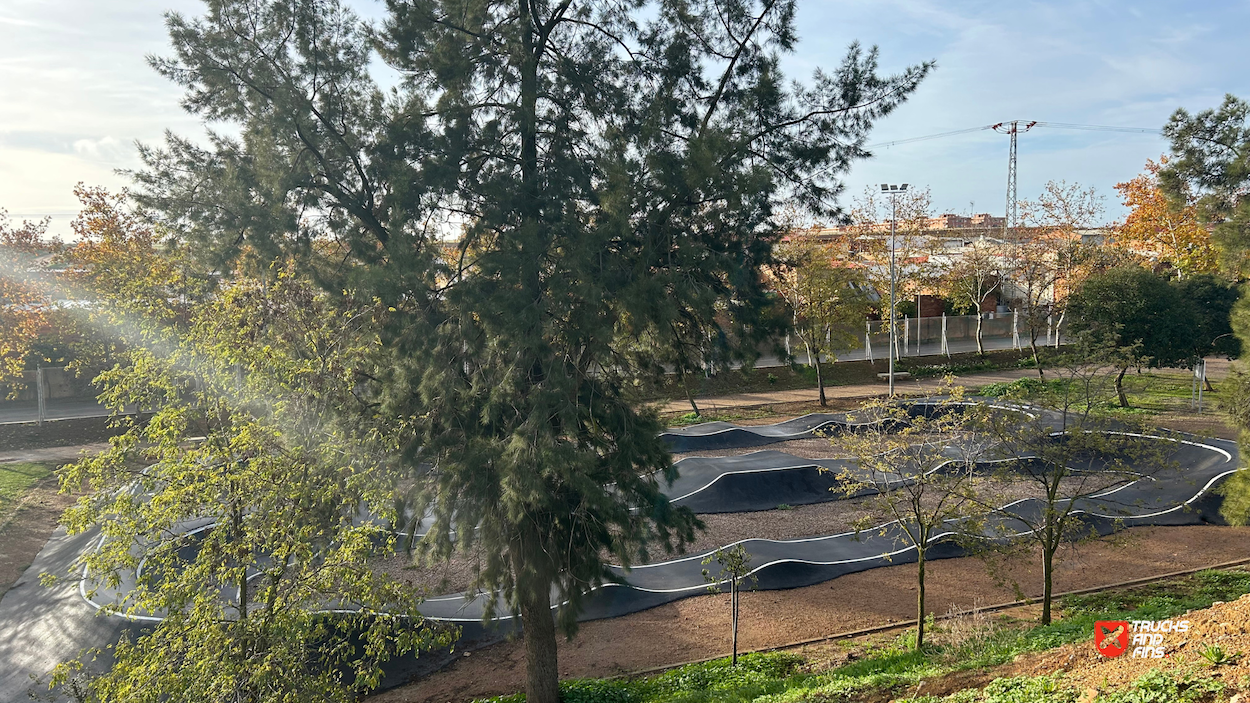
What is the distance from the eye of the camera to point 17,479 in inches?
826

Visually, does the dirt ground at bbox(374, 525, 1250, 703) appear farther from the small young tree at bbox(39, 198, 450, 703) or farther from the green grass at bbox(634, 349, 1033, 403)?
the green grass at bbox(634, 349, 1033, 403)

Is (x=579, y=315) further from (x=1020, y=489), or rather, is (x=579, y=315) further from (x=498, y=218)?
(x=1020, y=489)

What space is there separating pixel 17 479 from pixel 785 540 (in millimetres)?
21911

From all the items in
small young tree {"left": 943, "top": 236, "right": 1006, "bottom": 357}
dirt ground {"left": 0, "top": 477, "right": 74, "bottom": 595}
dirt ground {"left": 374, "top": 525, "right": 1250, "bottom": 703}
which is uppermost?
small young tree {"left": 943, "top": 236, "right": 1006, "bottom": 357}

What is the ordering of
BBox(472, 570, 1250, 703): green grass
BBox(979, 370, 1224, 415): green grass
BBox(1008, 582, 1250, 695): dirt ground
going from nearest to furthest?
BBox(1008, 582, 1250, 695): dirt ground
BBox(472, 570, 1250, 703): green grass
BBox(979, 370, 1224, 415): green grass

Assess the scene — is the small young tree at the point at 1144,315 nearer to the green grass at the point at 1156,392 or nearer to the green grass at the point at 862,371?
the green grass at the point at 1156,392

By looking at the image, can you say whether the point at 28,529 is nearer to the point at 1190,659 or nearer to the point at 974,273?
the point at 1190,659

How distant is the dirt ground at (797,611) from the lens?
11789 millimetres

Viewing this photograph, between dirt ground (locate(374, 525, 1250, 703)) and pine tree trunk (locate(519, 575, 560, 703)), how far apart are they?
4.78 feet

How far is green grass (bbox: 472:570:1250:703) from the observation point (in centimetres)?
820

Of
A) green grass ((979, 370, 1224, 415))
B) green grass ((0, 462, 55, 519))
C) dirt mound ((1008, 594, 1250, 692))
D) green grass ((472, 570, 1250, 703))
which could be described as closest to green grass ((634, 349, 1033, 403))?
green grass ((979, 370, 1224, 415))

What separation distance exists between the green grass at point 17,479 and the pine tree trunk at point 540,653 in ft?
55.1

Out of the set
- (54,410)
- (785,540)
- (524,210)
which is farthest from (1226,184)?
(54,410)

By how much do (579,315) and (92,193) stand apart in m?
22.9
